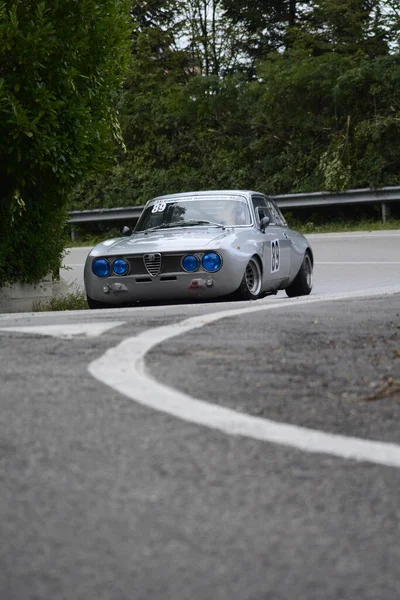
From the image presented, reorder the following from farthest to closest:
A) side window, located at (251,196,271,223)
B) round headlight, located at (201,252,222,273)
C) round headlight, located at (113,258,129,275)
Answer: side window, located at (251,196,271,223) → round headlight, located at (113,258,129,275) → round headlight, located at (201,252,222,273)

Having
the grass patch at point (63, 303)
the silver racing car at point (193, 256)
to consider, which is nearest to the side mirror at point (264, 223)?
the silver racing car at point (193, 256)

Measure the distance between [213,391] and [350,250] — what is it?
1591 centimetres

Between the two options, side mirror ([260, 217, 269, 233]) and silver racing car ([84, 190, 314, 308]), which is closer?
silver racing car ([84, 190, 314, 308])

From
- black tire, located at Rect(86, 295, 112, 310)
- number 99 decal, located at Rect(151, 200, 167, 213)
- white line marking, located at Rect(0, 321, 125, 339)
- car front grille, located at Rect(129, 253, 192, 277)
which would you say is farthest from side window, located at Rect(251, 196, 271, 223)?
white line marking, located at Rect(0, 321, 125, 339)

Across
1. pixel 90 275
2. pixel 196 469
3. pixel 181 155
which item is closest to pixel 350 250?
pixel 90 275

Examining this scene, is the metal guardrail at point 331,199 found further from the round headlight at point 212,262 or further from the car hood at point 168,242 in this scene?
the round headlight at point 212,262

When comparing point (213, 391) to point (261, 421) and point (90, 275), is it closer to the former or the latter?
point (261, 421)

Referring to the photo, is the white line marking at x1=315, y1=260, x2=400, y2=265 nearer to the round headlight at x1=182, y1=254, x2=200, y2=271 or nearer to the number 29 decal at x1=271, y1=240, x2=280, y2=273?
the number 29 decal at x1=271, y1=240, x2=280, y2=273

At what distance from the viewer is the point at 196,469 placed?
347cm

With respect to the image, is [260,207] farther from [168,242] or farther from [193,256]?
[193,256]

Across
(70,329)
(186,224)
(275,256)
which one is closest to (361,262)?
(275,256)

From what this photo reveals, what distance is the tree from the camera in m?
11.2

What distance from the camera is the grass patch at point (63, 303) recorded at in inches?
514

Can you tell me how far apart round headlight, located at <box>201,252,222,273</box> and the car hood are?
0.10 metres
